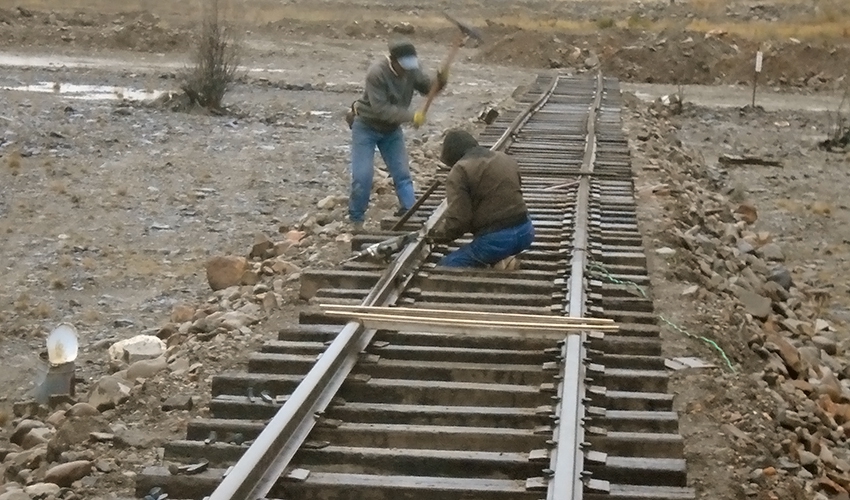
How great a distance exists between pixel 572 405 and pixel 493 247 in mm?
2794

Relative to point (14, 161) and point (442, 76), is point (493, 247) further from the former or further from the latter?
point (14, 161)

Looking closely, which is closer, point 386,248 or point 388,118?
point 386,248

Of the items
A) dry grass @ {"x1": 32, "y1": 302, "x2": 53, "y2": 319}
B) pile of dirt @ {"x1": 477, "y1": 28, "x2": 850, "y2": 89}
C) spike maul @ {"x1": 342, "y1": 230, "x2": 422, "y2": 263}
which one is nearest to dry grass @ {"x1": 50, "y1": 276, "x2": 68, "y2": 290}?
dry grass @ {"x1": 32, "y1": 302, "x2": 53, "y2": 319}

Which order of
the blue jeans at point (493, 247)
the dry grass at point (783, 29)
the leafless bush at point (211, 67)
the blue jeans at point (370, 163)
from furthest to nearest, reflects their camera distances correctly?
the dry grass at point (783, 29)
the leafless bush at point (211, 67)
the blue jeans at point (370, 163)
the blue jeans at point (493, 247)

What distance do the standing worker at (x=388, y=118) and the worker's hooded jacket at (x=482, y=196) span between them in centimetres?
140

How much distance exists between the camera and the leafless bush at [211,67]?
20.0 m

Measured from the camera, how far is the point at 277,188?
1357 cm

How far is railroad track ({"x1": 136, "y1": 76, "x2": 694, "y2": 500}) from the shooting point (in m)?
4.42

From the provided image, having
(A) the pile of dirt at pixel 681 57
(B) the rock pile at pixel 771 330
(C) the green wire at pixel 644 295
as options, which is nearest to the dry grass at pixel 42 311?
(C) the green wire at pixel 644 295

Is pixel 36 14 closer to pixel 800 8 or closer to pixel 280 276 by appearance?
pixel 800 8

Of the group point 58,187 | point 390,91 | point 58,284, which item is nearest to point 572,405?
point 390,91

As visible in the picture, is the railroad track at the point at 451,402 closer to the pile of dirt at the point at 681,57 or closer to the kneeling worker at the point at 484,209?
the kneeling worker at the point at 484,209

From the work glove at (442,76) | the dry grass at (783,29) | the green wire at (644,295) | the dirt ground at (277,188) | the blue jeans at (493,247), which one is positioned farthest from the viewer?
the dry grass at (783,29)

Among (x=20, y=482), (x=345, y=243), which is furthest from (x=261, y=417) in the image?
(x=345, y=243)
